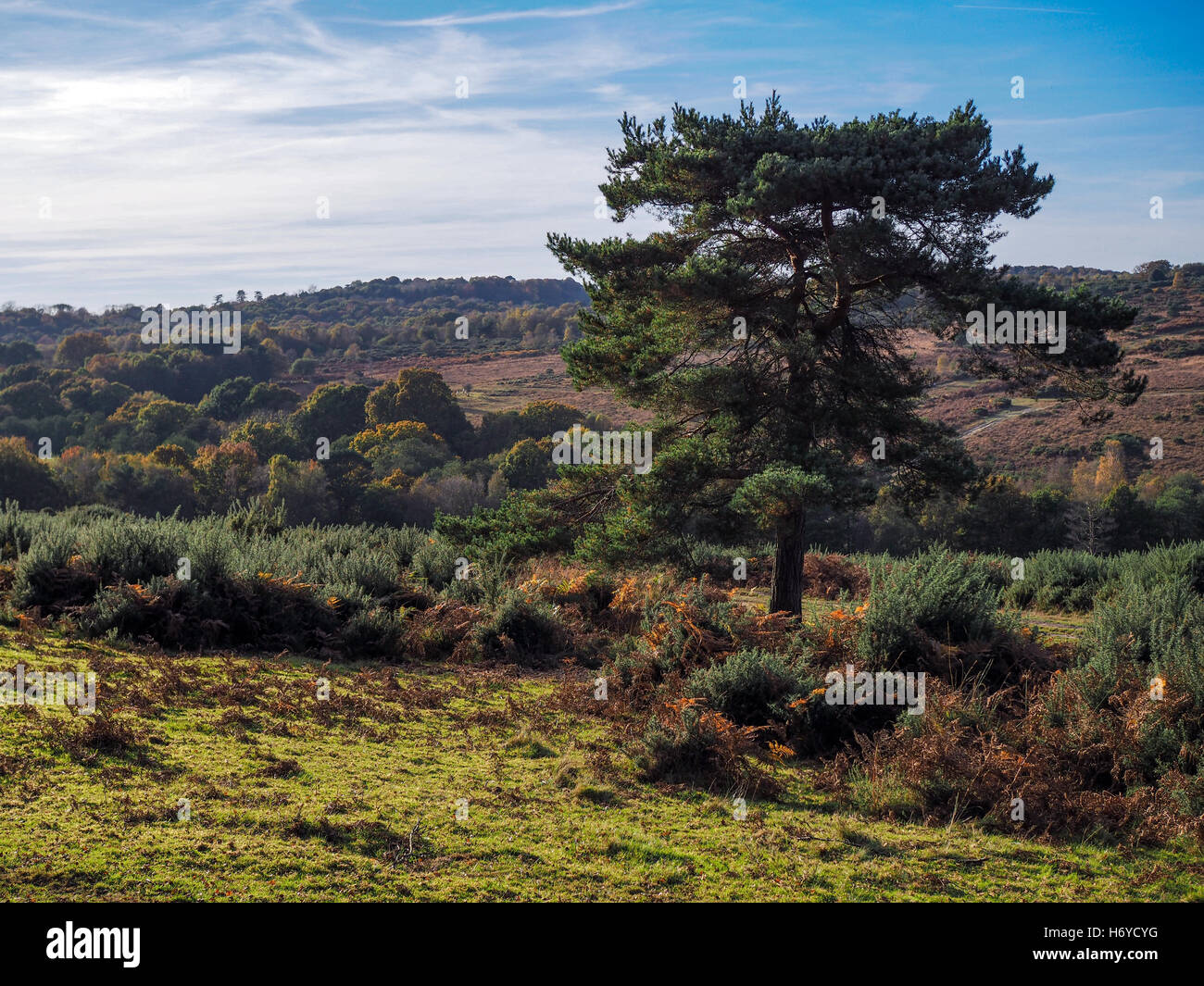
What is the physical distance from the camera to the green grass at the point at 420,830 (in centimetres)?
464

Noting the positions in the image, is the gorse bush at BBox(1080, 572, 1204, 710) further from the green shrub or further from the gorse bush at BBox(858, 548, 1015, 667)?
the green shrub

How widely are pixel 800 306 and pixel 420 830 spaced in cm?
979

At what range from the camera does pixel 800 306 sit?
1307cm

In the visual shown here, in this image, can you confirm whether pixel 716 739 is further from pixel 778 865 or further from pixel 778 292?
pixel 778 292

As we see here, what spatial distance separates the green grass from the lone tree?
4.50 meters

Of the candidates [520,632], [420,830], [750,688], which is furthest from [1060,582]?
[420,830]

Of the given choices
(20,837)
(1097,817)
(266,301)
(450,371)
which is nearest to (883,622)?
(1097,817)

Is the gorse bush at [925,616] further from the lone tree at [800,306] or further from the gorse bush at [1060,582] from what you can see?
the gorse bush at [1060,582]

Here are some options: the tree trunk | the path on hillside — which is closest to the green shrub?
the tree trunk

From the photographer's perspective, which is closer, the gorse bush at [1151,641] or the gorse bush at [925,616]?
the gorse bush at [1151,641]

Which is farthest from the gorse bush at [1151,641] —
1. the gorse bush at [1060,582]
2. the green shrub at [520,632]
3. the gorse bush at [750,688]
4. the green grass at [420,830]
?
the green shrub at [520,632]

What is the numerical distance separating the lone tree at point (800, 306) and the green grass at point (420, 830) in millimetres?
4505

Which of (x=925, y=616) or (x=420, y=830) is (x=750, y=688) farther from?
(x=420, y=830)

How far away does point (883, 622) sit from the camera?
348 inches
